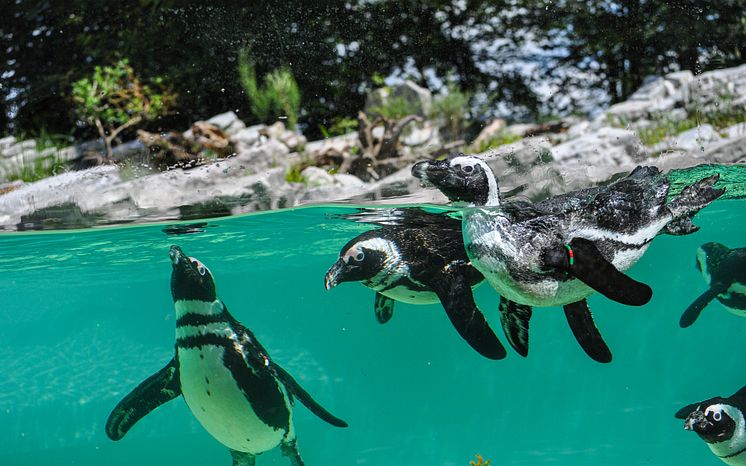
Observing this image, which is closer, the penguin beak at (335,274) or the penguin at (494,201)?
the penguin at (494,201)

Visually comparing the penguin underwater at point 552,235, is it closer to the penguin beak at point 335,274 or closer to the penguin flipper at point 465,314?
the penguin flipper at point 465,314

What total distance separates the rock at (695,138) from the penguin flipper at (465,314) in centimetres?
207

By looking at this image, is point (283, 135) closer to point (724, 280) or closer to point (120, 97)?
point (120, 97)

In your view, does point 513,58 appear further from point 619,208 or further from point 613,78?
point 619,208

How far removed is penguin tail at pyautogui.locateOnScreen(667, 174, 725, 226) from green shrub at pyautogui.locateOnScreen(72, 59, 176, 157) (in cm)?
308

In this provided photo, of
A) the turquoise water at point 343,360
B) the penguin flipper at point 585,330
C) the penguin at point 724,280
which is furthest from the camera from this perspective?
the turquoise water at point 343,360

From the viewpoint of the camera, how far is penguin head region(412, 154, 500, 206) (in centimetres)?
298

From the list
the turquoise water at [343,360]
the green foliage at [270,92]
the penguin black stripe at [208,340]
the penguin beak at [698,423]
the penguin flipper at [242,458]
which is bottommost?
the turquoise water at [343,360]

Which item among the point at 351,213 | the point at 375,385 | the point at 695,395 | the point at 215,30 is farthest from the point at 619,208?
the point at 695,395

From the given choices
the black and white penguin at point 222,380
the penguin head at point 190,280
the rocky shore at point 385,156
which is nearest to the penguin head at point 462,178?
the rocky shore at point 385,156

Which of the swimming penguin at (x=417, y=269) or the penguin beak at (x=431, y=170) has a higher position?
the penguin beak at (x=431, y=170)

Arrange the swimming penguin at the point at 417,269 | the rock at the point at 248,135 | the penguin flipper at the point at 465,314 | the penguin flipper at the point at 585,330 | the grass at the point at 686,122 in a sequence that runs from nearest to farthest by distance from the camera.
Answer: the penguin flipper at the point at 585,330 → the penguin flipper at the point at 465,314 → the swimming penguin at the point at 417,269 → the rock at the point at 248,135 → the grass at the point at 686,122

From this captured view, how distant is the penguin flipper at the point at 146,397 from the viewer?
18.3 feet

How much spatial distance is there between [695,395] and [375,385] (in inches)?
274
